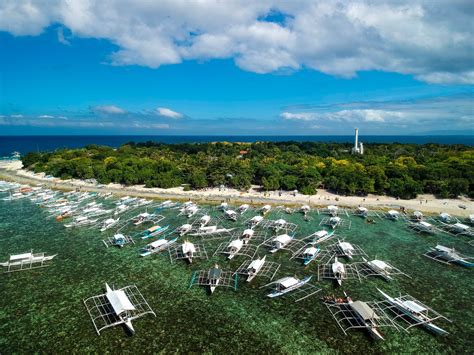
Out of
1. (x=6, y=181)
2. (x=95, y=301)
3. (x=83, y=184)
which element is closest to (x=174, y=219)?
(x=95, y=301)

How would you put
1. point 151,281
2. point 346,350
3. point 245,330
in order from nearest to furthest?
1. point 346,350
2. point 245,330
3. point 151,281

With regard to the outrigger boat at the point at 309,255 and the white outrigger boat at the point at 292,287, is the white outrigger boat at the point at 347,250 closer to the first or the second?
the outrigger boat at the point at 309,255

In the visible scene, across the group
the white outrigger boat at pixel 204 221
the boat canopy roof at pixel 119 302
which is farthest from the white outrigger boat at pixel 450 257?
the boat canopy roof at pixel 119 302

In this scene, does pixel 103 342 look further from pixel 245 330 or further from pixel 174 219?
pixel 174 219

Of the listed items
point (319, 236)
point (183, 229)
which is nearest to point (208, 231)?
point (183, 229)

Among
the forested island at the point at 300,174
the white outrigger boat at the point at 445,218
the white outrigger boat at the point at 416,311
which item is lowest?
the white outrigger boat at the point at 416,311

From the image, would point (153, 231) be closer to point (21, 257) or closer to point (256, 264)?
point (21, 257)

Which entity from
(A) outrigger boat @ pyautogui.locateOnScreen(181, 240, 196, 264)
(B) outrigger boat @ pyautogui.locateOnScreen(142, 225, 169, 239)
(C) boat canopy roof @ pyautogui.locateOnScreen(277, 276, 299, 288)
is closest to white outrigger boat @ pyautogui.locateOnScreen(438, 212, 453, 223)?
(C) boat canopy roof @ pyautogui.locateOnScreen(277, 276, 299, 288)
